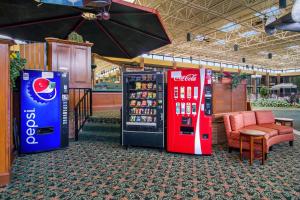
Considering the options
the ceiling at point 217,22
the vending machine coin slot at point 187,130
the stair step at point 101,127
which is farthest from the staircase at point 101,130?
the ceiling at point 217,22

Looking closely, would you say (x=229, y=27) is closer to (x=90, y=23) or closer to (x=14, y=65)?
(x=90, y=23)

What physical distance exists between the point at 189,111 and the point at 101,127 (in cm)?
267

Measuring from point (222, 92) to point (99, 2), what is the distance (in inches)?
158

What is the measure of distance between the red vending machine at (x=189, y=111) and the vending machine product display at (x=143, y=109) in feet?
0.75

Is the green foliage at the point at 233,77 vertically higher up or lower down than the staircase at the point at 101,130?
higher up

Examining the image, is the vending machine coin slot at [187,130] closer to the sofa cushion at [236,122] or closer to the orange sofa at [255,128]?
the orange sofa at [255,128]

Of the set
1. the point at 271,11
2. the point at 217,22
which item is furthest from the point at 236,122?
the point at 217,22

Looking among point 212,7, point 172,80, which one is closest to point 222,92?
point 172,80

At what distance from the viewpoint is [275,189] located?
2.79 meters

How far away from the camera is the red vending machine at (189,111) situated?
4258mm

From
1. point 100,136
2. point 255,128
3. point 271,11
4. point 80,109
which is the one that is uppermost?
point 271,11

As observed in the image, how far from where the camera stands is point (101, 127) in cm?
569

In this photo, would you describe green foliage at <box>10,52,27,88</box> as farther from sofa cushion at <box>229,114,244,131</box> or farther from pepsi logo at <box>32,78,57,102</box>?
sofa cushion at <box>229,114,244,131</box>

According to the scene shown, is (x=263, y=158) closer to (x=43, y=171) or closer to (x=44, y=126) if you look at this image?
(x=43, y=171)
